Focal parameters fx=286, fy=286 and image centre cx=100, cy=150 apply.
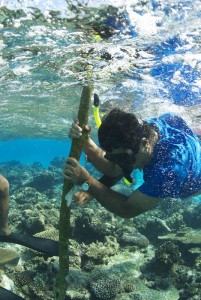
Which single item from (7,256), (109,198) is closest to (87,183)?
(109,198)

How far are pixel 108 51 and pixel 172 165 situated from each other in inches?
209

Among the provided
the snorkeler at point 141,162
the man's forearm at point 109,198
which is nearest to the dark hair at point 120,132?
the snorkeler at point 141,162

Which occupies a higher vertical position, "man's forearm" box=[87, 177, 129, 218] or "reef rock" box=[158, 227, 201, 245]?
"man's forearm" box=[87, 177, 129, 218]

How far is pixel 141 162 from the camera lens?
15.2ft

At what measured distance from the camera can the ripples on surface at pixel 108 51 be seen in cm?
633

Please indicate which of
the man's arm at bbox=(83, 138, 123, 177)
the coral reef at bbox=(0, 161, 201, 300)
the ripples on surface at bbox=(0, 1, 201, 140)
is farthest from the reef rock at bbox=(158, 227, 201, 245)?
the ripples on surface at bbox=(0, 1, 201, 140)

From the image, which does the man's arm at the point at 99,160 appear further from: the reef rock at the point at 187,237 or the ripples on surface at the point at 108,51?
the reef rock at the point at 187,237

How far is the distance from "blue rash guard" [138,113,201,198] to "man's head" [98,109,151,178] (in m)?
0.51

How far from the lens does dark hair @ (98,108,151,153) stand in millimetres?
4250

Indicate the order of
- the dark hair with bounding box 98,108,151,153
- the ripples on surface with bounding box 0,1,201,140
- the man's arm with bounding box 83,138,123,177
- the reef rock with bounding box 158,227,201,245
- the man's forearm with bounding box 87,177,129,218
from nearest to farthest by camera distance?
the dark hair with bounding box 98,108,151,153
the man's forearm with bounding box 87,177,129,218
the man's arm with bounding box 83,138,123,177
the ripples on surface with bounding box 0,1,201,140
the reef rock with bounding box 158,227,201,245

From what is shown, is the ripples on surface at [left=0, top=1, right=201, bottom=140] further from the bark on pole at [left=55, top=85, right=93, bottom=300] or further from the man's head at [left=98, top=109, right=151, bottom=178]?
the man's head at [left=98, top=109, right=151, bottom=178]

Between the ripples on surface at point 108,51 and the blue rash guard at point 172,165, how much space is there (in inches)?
106

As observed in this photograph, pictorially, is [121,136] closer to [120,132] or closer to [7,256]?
[120,132]

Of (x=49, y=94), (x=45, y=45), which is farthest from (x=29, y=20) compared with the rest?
(x=49, y=94)
